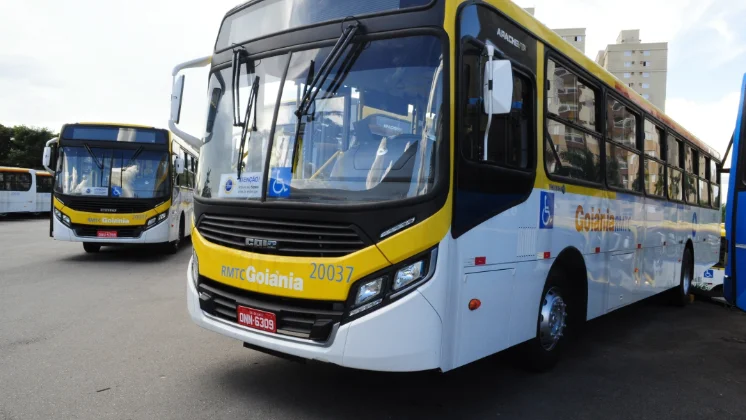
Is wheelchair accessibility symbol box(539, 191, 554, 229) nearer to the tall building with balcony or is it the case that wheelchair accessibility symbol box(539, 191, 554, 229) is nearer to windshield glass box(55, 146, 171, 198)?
windshield glass box(55, 146, 171, 198)

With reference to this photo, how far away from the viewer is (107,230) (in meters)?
12.7

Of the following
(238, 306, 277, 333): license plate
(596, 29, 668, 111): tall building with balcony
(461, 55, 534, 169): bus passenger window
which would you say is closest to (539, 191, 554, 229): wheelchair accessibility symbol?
(461, 55, 534, 169): bus passenger window

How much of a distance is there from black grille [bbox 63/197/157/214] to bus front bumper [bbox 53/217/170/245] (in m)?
0.43

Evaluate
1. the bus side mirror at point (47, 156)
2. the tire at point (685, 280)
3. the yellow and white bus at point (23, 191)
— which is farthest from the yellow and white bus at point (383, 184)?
the yellow and white bus at point (23, 191)

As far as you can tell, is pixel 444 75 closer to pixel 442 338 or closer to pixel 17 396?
pixel 442 338

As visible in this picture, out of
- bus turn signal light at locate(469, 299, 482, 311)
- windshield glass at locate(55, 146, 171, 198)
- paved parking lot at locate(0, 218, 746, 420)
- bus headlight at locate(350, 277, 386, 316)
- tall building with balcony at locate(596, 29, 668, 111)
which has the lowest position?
paved parking lot at locate(0, 218, 746, 420)

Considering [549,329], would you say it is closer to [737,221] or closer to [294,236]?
[737,221]

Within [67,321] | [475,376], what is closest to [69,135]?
[67,321]

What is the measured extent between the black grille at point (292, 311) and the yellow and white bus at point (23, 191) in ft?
101

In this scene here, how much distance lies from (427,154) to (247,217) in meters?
1.43

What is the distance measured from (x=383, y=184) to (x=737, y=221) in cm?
403

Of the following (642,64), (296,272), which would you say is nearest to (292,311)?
(296,272)

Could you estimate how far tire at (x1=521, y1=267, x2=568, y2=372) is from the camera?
516 cm

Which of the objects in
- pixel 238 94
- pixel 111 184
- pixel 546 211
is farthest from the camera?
pixel 111 184
